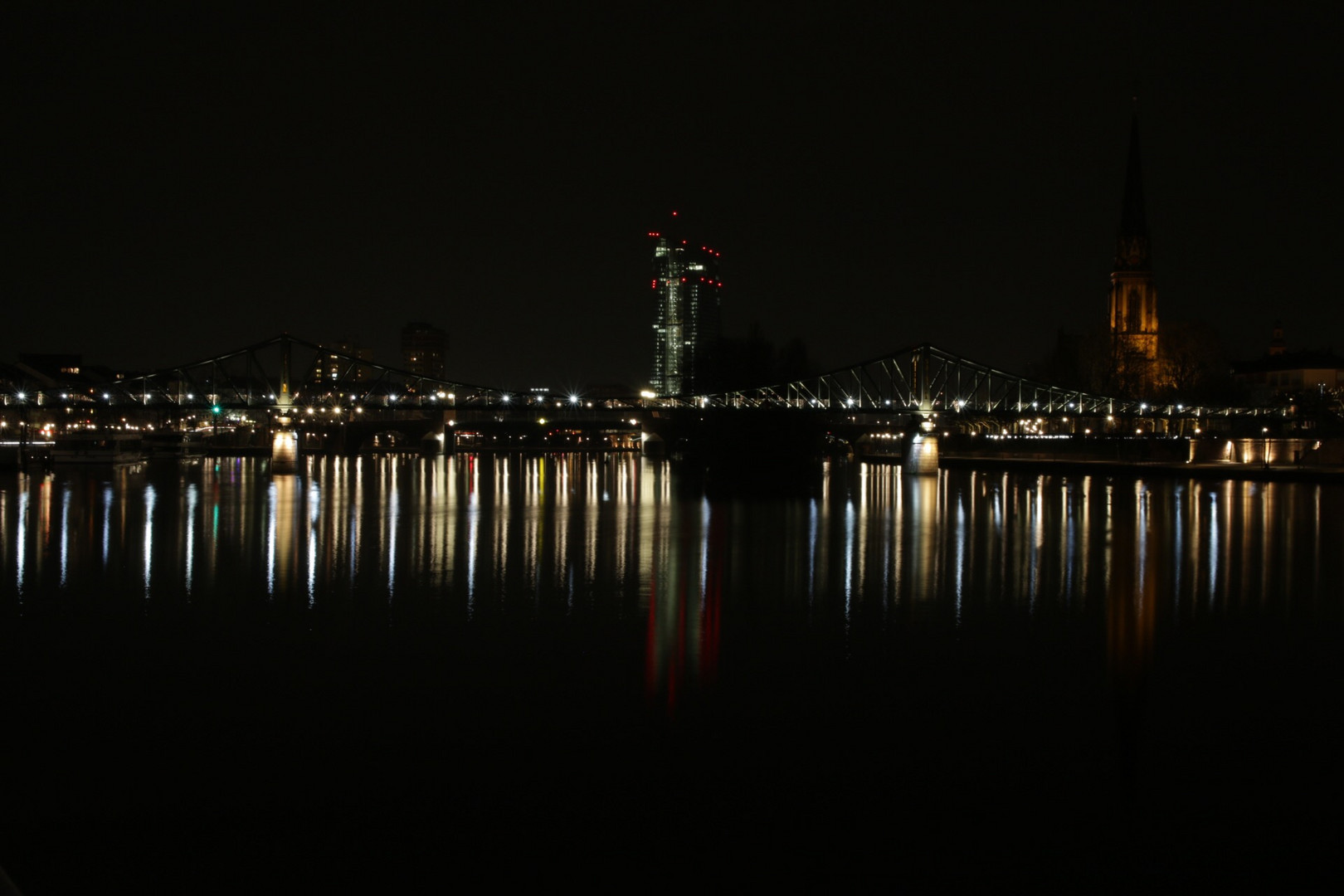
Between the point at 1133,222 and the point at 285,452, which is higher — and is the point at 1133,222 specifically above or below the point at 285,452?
above

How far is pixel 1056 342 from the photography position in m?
111

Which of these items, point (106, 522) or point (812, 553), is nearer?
point (812, 553)

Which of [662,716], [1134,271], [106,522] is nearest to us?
[662,716]

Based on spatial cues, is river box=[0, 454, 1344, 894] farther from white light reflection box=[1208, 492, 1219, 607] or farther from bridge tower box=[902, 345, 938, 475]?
bridge tower box=[902, 345, 938, 475]

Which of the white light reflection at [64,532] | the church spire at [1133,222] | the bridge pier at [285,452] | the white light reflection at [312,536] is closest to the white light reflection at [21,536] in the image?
the white light reflection at [64,532]

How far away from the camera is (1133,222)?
114 m

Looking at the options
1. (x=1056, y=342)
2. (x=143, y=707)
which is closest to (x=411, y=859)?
(x=143, y=707)

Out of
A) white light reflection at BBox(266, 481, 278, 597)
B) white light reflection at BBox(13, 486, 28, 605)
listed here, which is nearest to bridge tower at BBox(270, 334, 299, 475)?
white light reflection at BBox(266, 481, 278, 597)

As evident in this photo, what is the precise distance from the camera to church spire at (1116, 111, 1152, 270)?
111m

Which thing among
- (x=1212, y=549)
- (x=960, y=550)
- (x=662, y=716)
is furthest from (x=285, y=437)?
(x=662, y=716)

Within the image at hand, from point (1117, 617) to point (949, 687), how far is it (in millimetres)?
4961

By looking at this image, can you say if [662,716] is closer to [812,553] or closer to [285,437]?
[812,553]

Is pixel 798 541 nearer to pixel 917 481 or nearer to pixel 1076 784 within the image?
pixel 1076 784

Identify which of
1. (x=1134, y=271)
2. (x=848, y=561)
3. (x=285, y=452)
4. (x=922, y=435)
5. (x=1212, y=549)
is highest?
(x=1134, y=271)
